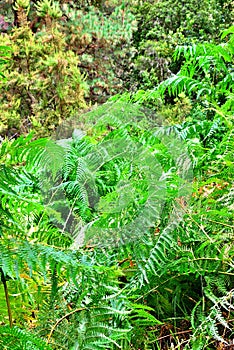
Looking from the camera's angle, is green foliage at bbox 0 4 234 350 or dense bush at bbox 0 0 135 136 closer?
green foliage at bbox 0 4 234 350

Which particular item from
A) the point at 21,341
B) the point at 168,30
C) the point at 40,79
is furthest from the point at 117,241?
the point at 168,30

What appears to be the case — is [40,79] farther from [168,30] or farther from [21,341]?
[21,341]

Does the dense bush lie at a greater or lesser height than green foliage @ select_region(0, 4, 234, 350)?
lesser

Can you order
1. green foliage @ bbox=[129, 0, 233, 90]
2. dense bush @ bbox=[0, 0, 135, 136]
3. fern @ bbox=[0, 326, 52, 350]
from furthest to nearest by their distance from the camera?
green foliage @ bbox=[129, 0, 233, 90] < dense bush @ bbox=[0, 0, 135, 136] < fern @ bbox=[0, 326, 52, 350]

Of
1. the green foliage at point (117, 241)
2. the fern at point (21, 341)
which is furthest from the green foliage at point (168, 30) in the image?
the fern at point (21, 341)

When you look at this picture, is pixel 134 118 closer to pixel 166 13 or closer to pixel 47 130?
pixel 47 130

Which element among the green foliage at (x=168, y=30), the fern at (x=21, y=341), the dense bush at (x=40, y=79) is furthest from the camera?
the green foliage at (x=168, y=30)

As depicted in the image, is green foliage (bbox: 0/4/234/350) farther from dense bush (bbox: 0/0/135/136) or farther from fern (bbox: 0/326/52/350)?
dense bush (bbox: 0/0/135/136)

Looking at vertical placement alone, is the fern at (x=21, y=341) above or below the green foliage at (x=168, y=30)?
above

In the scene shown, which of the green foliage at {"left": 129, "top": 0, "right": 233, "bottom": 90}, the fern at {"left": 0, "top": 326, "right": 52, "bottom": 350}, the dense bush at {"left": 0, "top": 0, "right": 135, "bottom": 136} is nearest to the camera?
the fern at {"left": 0, "top": 326, "right": 52, "bottom": 350}

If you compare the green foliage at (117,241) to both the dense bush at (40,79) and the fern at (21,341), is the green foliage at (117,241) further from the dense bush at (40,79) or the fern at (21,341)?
the dense bush at (40,79)

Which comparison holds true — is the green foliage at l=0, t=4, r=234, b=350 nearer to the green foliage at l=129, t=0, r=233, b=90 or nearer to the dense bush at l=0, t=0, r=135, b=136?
the dense bush at l=0, t=0, r=135, b=136

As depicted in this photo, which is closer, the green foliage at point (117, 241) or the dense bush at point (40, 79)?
the green foliage at point (117, 241)

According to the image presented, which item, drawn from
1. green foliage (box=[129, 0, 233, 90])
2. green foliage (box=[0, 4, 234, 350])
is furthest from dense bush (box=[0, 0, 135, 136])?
green foliage (box=[0, 4, 234, 350])
